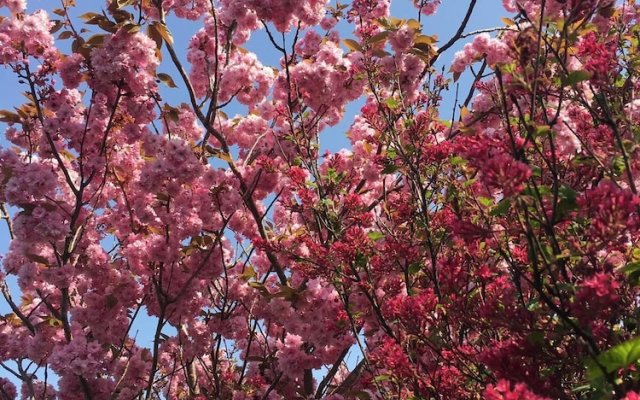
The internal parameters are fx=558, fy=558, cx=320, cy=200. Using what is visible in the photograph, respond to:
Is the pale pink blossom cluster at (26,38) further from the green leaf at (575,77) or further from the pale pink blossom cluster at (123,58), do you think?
the green leaf at (575,77)

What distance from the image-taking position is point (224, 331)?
5.38 m

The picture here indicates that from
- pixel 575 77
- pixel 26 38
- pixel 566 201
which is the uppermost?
pixel 26 38

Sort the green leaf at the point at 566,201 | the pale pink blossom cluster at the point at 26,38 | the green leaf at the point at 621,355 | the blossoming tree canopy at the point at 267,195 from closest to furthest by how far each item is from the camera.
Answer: the green leaf at the point at 621,355 → the green leaf at the point at 566,201 → the blossoming tree canopy at the point at 267,195 → the pale pink blossom cluster at the point at 26,38

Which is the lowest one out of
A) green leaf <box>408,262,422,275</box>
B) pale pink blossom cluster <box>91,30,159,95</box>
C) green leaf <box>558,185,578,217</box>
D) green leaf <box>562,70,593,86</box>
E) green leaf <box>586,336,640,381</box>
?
green leaf <box>586,336,640,381</box>

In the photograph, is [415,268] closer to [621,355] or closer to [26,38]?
[621,355]

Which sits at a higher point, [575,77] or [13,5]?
[13,5]

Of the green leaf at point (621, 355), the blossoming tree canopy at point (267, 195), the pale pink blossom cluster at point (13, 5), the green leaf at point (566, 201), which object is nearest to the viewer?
the green leaf at point (621, 355)

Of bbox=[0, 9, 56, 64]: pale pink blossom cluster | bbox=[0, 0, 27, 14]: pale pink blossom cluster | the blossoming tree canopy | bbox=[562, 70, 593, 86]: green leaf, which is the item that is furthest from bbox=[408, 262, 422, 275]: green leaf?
bbox=[0, 0, 27, 14]: pale pink blossom cluster

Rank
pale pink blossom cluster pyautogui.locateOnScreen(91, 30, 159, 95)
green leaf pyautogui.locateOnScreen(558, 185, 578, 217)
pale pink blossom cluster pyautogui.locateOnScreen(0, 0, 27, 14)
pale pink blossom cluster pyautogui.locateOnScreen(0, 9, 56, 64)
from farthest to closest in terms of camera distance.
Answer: pale pink blossom cluster pyautogui.locateOnScreen(0, 0, 27, 14) < pale pink blossom cluster pyautogui.locateOnScreen(0, 9, 56, 64) < pale pink blossom cluster pyautogui.locateOnScreen(91, 30, 159, 95) < green leaf pyautogui.locateOnScreen(558, 185, 578, 217)

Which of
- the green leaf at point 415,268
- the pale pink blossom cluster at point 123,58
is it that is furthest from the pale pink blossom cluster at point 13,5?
the green leaf at point 415,268

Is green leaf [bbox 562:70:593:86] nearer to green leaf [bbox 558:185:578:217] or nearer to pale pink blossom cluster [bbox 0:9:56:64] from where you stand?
green leaf [bbox 558:185:578:217]

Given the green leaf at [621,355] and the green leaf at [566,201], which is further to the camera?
the green leaf at [566,201]

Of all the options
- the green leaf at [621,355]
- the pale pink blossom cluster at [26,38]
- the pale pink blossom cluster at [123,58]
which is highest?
the pale pink blossom cluster at [26,38]

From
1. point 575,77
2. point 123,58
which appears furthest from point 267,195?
point 575,77
